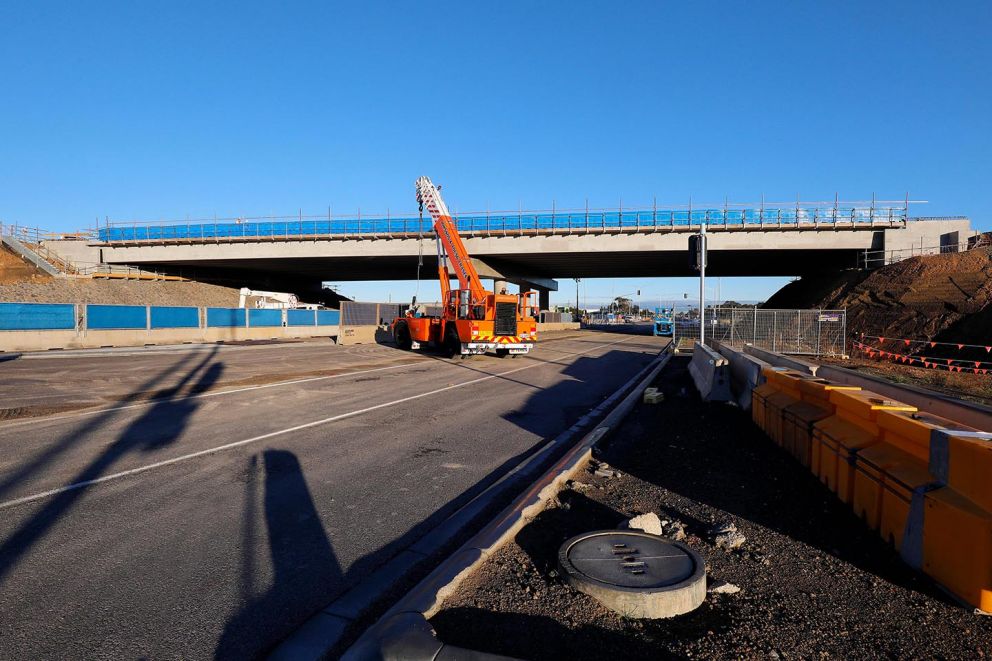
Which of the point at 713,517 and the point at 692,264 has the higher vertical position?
the point at 692,264

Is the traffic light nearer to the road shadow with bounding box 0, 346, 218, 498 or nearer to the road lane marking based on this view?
the road lane marking

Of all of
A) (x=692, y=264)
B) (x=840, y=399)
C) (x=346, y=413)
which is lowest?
(x=346, y=413)

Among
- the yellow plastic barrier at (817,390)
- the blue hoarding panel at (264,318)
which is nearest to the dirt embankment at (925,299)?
the yellow plastic barrier at (817,390)

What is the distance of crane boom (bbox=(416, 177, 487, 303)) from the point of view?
958 inches

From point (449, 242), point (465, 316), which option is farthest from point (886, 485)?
point (449, 242)

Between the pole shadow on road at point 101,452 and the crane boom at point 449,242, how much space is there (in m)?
12.4

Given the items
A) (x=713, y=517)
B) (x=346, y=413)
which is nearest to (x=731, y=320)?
(x=346, y=413)

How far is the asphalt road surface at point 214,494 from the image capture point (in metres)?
3.47

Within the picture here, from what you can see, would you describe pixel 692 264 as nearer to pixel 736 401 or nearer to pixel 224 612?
pixel 736 401

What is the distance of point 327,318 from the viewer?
43.3 meters

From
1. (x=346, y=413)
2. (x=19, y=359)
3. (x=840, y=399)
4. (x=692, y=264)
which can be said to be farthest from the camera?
(x=19, y=359)

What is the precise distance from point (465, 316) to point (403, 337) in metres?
6.20

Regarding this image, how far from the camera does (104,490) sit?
5777mm

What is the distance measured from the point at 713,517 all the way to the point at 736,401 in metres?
6.36
